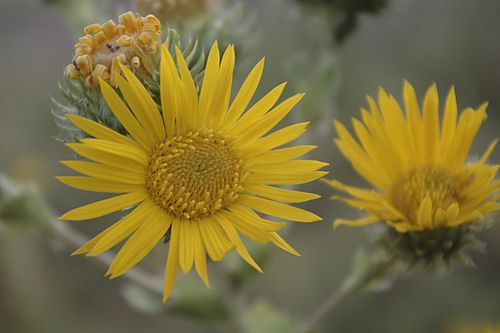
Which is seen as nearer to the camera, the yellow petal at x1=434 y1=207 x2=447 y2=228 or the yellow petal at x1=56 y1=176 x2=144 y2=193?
the yellow petal at x1=56 y1=176 x2=144 y2=193

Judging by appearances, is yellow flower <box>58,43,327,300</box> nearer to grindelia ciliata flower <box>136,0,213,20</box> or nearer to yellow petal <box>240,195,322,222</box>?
yellow petal <box>240,195,322,222</box>

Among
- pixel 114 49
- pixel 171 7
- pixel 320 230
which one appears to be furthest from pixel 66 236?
pixel 320 230

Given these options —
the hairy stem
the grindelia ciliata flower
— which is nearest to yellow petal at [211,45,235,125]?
the grindelia ciliata flower

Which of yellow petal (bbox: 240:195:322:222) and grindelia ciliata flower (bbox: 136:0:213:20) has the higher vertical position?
grindelia ciliata flower (bbox: 136:0:213:20)

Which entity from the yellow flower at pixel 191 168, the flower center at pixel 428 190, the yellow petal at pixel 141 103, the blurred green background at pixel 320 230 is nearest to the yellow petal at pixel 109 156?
the yellow flower at pixel 191 168

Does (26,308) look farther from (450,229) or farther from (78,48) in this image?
(450,229)

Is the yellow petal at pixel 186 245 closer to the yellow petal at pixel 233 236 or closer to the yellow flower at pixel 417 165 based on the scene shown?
the yellow petal at pixel 233 236
